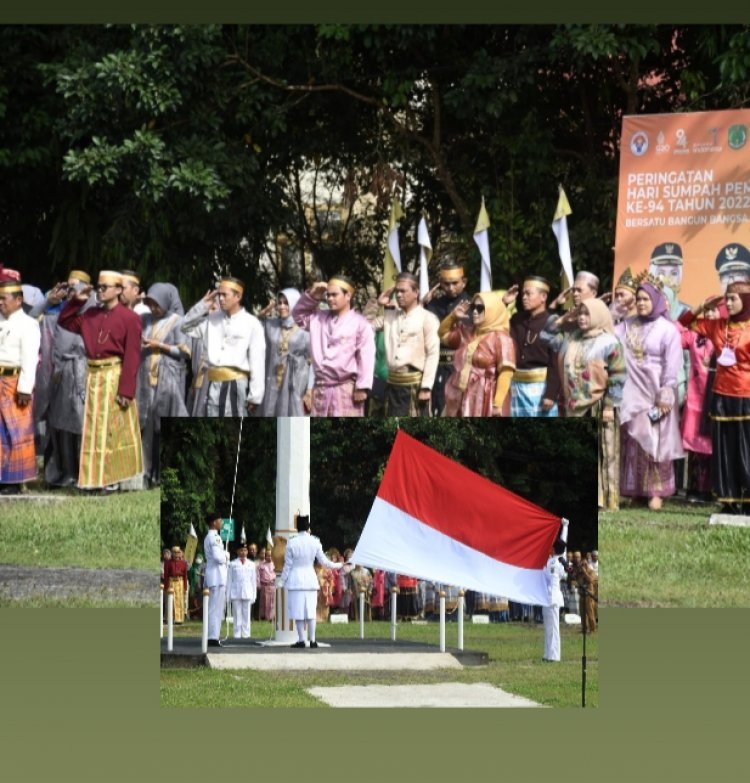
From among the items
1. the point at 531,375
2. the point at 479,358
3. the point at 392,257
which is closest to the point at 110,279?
the point at 392,257

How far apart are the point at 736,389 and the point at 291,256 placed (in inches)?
224

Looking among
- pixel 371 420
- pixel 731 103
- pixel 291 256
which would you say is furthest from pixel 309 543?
pixel 291 256

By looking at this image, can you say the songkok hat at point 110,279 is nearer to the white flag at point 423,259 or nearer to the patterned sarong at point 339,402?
the patterned sarong at point 339,402

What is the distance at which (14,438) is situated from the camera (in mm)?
16312

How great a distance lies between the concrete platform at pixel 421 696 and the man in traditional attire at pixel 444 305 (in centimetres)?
516

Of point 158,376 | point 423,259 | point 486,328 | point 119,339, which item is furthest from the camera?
point 423,259

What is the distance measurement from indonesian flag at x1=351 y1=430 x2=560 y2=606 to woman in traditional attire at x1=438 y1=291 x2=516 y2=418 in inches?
171

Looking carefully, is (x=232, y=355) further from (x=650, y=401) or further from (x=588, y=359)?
(x=650, y=401)

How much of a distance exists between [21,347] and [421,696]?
21.0 ft

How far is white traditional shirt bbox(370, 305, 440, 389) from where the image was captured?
15547 mm

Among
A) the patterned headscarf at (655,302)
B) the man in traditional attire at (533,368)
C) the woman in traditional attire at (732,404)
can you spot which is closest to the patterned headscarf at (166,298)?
the man in traditional attire at (533,368)

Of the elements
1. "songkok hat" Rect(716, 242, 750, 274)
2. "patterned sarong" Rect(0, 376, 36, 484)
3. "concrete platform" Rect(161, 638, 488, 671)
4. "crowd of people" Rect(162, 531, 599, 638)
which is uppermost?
"songkok hat" Rect(716, 242, 750, 274)

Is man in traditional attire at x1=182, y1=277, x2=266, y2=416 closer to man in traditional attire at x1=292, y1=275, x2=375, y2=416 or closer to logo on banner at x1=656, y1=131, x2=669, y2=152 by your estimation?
man in traditional attire at x1=292, y1=275, x2=375, y2=416

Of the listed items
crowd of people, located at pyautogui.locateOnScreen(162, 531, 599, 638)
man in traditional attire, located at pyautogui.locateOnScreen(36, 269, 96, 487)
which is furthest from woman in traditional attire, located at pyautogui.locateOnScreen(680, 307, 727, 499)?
crowd of people, located at pyautogui.locateOnScreen(162, 531, 599, 638)
